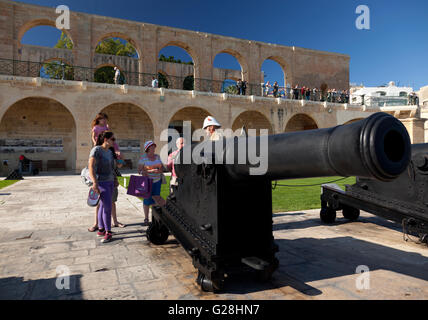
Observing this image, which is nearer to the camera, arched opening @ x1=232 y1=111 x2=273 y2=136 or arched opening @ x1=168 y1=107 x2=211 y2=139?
arched opening @ x1=168 y1=107 x2=211 y2=139

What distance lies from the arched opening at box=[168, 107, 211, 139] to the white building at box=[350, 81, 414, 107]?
16.1 metres

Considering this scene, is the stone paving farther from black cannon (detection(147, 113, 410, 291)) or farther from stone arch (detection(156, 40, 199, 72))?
stone arch (detection(156, 40, 199, 72))

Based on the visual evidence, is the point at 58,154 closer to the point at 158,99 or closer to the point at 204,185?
the point at 158,99

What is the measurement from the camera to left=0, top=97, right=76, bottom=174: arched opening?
17484mm

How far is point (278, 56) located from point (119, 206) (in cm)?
2160

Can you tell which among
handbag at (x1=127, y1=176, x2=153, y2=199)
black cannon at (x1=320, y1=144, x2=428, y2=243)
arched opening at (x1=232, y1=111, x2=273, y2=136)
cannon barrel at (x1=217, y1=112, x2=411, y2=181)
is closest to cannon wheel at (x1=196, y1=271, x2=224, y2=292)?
cannon barrel at (x1=217, y1=112, x2=411, y2=181)

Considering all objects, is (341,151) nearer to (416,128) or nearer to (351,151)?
(351,151)

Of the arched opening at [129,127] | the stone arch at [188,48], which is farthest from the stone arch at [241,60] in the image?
the arched opening at [129,127]

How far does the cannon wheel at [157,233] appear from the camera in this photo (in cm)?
385

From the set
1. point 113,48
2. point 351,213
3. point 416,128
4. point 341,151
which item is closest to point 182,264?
point 341,151

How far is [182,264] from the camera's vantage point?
3086 mm

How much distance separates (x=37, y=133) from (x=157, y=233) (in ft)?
58.7

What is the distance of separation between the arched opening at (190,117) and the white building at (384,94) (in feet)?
52.8

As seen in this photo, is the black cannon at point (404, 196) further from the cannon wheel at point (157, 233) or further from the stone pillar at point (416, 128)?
the stone pillar at point (416, 128)
